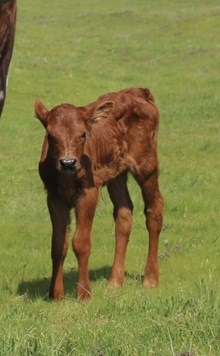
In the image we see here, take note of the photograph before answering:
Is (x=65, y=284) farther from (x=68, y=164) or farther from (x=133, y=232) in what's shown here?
(x=133, y=232)

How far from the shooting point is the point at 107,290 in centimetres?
863

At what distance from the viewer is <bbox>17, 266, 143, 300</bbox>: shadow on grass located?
28.0ft

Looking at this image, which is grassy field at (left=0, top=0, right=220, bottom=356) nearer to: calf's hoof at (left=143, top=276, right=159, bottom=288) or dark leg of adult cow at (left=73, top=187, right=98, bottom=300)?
calf's hoof at (left=143, top=276, right=159, bottom=288)

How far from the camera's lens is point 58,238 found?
27.8 feet

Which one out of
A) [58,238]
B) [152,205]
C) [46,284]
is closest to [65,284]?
[46,284]

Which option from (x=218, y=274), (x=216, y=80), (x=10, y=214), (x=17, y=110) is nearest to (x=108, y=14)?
(x=216, y=80)

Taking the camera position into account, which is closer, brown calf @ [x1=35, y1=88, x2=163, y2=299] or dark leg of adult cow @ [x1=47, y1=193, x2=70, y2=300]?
brown calf @ [x1=35, y1=88, x2=163, y2=299]

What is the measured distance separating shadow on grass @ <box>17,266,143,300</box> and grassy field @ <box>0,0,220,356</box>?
1 cm

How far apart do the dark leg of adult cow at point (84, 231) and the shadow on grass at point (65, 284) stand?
0.35 meters

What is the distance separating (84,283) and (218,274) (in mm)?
1608

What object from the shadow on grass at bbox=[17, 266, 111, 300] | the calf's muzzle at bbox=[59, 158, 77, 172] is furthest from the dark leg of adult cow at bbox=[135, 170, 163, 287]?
the calf's muzzle at bbox=[59, 158, 77, 172]

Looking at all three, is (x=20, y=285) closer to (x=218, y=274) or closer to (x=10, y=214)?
(x=218, y=274)

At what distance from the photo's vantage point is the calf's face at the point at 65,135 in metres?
7.82

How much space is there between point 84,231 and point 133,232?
3375 millimetres
